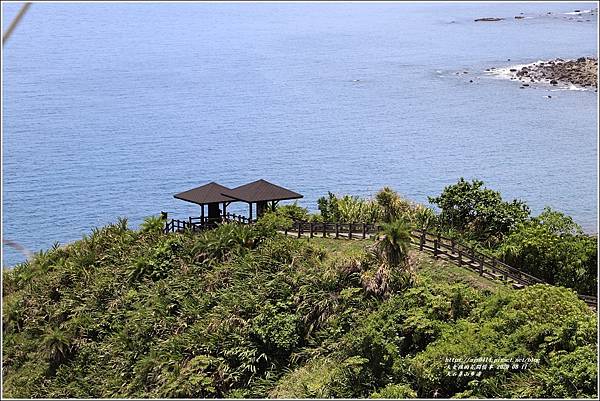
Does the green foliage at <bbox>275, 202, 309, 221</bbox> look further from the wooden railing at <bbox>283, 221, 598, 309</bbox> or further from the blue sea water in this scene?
the blue sea water

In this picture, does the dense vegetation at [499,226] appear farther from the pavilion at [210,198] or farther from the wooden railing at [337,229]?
the pavilion at [210,198]

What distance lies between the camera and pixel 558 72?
5609cm

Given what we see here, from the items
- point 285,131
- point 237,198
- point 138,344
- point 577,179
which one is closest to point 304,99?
point 285,131

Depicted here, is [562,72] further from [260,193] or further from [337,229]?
[337,229]

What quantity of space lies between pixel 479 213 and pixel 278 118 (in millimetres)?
30687

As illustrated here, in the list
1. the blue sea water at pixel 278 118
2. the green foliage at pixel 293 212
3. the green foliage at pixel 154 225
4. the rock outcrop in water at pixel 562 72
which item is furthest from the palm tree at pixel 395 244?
the rock outcrop in water at pixel 562 72

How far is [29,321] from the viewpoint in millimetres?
20656

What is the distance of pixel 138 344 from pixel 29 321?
4503 millimetres

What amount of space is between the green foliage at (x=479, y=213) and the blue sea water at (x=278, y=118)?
1210 cm

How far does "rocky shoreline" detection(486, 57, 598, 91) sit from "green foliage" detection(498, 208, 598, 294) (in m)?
38.0

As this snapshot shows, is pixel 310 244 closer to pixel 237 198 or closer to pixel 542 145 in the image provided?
pixel 237 198

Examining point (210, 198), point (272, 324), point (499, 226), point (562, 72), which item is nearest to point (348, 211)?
point (210, 198)

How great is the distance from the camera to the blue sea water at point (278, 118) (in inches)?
1499

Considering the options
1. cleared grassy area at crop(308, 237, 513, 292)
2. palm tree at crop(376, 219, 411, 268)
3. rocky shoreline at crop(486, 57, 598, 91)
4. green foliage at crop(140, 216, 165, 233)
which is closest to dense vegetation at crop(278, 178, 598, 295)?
cleared grassy area at crop(308, 237, 513, 292)
